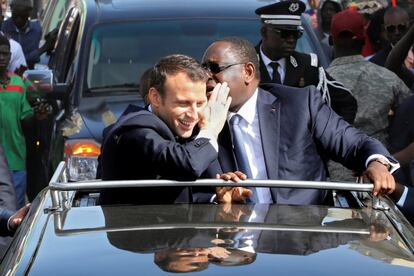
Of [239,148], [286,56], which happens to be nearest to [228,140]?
[239,148]

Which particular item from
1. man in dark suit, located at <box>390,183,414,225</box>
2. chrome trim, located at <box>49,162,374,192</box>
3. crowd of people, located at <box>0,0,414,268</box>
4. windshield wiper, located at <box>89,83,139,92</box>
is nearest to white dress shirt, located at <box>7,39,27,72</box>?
windshield wiper, located at <box>89,83,139,92</box>

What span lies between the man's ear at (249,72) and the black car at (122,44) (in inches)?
117

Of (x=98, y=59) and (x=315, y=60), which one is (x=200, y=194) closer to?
(x=315, y=60)

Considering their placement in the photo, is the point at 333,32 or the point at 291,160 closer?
the point at 291,160

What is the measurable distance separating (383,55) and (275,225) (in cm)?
666

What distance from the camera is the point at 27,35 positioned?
1377cm

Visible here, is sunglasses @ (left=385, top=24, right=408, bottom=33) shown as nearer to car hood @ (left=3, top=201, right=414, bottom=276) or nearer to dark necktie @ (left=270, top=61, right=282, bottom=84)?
dark necktie @ (left=270, top=61, right=282, bottom=84)

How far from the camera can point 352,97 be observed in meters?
6.95

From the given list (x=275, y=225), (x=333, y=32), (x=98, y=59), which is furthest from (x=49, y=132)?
(x=275, y=225)

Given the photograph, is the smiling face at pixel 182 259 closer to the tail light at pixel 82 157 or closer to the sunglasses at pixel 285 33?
the sunglasses at pixel 285 33

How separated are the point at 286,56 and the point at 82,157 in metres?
1.53

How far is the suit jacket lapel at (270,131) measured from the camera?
4.89 meters

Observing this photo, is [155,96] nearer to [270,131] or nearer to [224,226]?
[270,131]

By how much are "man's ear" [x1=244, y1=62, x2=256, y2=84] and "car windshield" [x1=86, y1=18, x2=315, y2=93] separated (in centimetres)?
341
